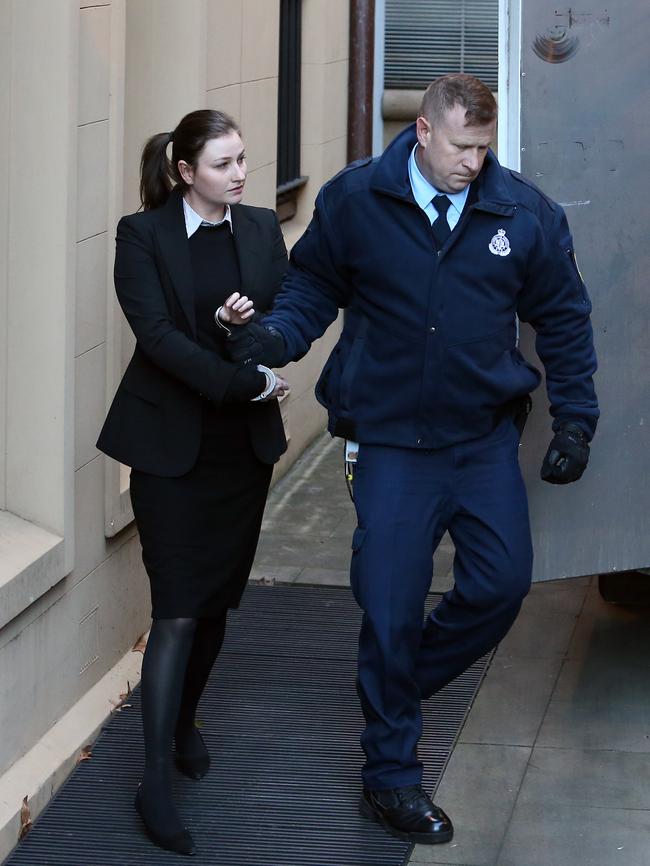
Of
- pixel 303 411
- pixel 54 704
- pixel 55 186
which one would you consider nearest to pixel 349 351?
pixel 55 186

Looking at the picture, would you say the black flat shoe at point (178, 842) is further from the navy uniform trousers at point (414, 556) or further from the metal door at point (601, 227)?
the metal door at point (601, 227)

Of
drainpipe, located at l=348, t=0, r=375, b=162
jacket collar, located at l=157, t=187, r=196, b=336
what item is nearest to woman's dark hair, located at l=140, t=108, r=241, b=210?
jacket collar, located at l=157, t=187, r=196, b=336

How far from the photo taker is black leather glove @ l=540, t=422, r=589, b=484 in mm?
4461

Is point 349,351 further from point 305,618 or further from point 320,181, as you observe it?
point 320,181

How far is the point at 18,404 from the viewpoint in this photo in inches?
195

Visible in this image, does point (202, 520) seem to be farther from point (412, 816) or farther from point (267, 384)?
point (412, 816)

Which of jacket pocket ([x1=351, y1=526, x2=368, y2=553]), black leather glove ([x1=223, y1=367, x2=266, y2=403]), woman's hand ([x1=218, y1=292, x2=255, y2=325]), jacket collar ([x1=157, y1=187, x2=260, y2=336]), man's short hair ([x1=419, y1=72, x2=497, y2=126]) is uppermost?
man's short hair ([x1=419, y1=72, x2=497, y2=126])

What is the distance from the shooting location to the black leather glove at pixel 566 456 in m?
4.46

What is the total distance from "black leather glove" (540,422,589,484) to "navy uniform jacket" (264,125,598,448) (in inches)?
2.0

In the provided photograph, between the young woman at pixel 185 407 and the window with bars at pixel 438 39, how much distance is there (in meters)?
6.21

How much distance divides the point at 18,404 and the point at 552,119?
1822mm

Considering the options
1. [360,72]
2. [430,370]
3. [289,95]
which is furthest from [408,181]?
[360,72]

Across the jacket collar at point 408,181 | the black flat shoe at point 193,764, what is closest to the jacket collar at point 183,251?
the jacket collar at point 408,181

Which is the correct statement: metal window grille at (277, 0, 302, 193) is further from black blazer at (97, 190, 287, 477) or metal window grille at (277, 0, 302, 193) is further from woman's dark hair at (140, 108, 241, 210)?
black blazer at (97, 190, 287, 477)
